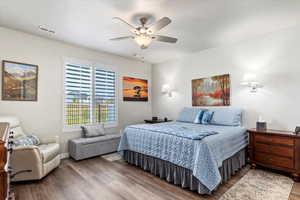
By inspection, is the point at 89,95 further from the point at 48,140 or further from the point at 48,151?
the point at 48,151

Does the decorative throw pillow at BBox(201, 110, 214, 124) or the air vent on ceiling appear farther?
the decorative throw pillow at BBox(201, 110, 214, 124)

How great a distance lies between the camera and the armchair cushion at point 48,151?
2809 mm

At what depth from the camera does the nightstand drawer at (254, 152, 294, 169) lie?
9.16ft

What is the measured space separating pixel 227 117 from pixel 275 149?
3.50 feet

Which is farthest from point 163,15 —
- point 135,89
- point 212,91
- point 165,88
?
point 135,89

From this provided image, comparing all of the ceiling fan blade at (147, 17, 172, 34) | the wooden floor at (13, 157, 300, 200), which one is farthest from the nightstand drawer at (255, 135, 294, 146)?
the ceiling fan blade at (147, 17, 172, 34)

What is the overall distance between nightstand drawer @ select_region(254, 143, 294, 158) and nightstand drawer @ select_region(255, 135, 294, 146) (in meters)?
0.07

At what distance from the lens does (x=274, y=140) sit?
9.72 ft

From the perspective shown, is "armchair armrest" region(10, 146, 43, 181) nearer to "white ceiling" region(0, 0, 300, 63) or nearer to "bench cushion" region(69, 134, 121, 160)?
"bench cushion" region(69, 134, 121, 160)

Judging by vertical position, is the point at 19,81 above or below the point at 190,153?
above

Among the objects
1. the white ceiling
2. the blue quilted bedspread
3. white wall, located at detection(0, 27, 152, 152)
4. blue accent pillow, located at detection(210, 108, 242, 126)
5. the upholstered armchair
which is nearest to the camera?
the blue quilted bedspread

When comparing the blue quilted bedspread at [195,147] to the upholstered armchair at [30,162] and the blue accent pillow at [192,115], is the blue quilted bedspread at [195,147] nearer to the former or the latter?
the blue accent pillow at [192,115]

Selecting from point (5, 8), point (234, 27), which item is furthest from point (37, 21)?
point (234, 27)

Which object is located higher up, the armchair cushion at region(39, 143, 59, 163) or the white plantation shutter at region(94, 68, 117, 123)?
the white plantation shutter at region(94, 68, 117, 123)
